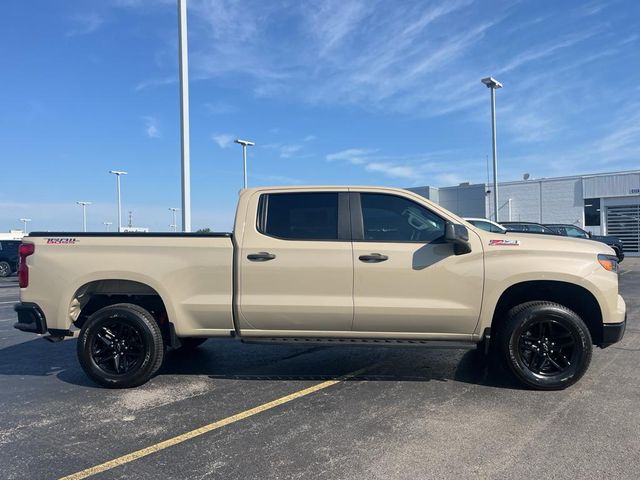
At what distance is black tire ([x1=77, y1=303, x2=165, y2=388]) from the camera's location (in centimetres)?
526

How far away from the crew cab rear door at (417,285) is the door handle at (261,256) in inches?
32.7

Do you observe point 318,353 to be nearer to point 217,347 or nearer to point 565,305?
point 217,347

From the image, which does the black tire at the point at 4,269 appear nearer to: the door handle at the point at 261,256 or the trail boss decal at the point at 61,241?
the trail boss decal at the point at 61,241

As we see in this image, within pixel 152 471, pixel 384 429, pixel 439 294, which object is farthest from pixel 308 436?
pixel 439 294

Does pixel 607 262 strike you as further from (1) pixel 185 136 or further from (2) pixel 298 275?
(1) pixel 185 136

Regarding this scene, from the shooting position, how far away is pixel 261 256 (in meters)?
5.12

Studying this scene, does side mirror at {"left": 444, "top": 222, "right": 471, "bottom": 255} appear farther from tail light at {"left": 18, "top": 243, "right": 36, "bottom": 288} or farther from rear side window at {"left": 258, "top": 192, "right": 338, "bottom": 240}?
tail light at {"left": 18, "top": 243, "right": 36, "bottom": 288}

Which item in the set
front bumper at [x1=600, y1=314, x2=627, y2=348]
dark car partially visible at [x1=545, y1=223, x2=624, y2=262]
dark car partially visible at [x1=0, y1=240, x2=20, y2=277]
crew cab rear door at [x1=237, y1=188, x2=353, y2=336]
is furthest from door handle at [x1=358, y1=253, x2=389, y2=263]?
dark car partially visible at [x1=0, y1=240, x2=20, y2=277]

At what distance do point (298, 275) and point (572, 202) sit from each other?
3251 centimetres

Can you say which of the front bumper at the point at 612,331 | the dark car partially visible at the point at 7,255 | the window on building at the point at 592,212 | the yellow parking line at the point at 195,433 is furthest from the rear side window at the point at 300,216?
the window on building at the point at 592,212

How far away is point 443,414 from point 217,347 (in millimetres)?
3778

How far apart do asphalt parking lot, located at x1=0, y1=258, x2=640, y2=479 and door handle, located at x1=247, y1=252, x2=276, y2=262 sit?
131cm

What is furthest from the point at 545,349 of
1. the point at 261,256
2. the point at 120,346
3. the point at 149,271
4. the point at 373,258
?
the point at 120,346

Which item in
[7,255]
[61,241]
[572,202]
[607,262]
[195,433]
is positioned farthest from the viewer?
[572,202]
